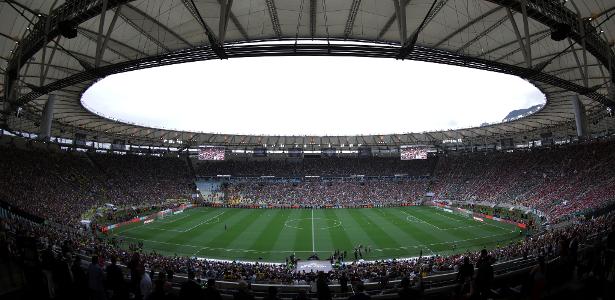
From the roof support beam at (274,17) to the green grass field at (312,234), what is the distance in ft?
56.8

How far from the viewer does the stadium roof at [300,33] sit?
45.5 ft

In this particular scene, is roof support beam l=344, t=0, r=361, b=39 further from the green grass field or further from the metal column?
the green grass field

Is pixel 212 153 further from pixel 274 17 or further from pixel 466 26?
pixel 466 26

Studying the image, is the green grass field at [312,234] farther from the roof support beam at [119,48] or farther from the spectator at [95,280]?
the spectator at [95,280]

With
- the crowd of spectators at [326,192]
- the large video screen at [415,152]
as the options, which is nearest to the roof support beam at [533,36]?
the large video screen at [415,152]

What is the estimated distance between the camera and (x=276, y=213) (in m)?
55.0

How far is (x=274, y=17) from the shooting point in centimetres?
1830

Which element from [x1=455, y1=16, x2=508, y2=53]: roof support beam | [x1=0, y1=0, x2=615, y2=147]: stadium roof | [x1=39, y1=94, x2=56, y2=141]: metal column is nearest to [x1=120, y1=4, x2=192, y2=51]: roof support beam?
[x1=0, y1=0, x2=615, y2=147]: stadium roof

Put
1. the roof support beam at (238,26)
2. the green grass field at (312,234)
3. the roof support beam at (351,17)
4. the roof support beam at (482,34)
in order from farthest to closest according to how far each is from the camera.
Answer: the green grass field at (312,234) < the roof support beam at (482,34) < the roof support beam at (238,26) < the roof support beam at (351,17)

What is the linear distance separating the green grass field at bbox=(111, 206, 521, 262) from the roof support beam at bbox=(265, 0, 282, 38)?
17310mm

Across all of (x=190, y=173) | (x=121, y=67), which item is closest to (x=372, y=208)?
(x=190, y=173)

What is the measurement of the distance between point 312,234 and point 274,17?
25.1 m

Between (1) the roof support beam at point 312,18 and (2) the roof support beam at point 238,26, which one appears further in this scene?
(2) the roof support beam at point 238,26

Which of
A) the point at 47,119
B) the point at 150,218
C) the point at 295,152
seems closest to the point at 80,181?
the point at 150,218
